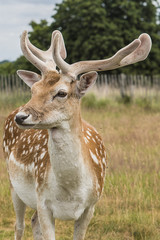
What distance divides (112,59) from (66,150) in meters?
0.74

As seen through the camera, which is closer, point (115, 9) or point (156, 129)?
point (156, 129)

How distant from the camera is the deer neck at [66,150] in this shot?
9.19 ft

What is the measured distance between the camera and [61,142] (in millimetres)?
2803

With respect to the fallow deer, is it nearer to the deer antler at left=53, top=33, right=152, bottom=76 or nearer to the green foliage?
the deer antler at left=53, top=33, right=152, bottom=76

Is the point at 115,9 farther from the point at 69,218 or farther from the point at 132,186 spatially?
the point at 69,218

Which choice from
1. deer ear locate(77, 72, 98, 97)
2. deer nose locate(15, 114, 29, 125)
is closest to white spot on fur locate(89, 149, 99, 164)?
deer ear locate(77, 72, 98, 97)

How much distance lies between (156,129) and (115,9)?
75.5ft

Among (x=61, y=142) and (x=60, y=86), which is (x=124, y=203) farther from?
(x=60, y=86)

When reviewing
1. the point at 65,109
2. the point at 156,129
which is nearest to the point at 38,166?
the point at 65,109

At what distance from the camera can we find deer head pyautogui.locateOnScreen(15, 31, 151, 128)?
2602 millimetres

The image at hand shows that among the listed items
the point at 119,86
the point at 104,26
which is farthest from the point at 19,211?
the point at 104,26

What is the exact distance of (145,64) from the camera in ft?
96.7

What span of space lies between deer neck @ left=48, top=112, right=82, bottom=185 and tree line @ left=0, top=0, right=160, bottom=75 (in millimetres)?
23863

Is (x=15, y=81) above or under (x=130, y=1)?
under
